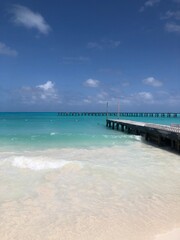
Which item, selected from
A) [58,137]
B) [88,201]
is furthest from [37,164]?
[58,137]

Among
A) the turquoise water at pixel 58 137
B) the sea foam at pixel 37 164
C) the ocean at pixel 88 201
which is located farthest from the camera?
the turquoise water at pixel 58 137

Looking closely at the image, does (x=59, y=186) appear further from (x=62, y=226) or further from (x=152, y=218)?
(x=152, y=218)

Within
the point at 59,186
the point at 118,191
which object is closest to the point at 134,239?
the point at 118,191

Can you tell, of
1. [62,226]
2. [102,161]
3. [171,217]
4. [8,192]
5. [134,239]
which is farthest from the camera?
[102,161]

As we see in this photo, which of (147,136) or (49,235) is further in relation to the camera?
(147,136)

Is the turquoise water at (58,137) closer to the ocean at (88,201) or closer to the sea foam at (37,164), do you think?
the sea foam at (37,164)

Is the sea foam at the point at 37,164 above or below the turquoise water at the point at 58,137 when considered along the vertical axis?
above

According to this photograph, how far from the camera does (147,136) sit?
22.6 metres

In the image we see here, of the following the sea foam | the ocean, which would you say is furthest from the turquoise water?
the ocean

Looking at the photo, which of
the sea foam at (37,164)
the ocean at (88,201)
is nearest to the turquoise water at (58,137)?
the sea foam at (37,164)

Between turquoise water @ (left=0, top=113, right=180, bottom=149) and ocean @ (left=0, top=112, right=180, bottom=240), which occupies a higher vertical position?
ocean @ (left=0, top=112, right=180, bottom=240)

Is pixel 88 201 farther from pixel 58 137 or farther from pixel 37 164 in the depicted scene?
pixel 58 137

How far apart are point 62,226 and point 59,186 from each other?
2827 mm

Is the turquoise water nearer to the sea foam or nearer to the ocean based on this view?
the sea foam
